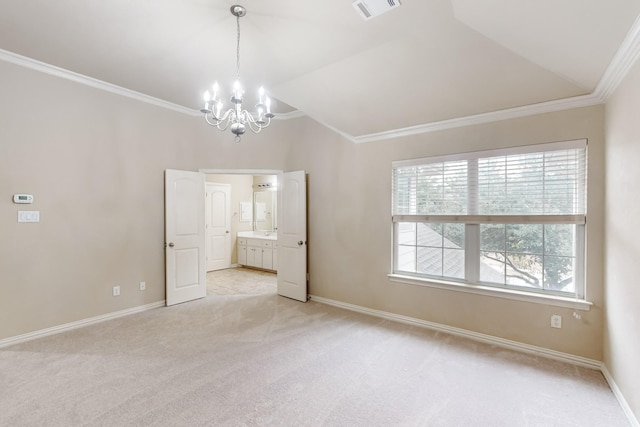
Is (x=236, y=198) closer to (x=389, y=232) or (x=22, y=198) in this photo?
(x=22, y=198)

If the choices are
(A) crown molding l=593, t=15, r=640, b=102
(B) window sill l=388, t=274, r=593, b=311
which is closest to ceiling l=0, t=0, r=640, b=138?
(A) crown molding l=593, t=15, r=640, b=102

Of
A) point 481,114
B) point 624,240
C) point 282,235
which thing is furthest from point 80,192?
point 624,240

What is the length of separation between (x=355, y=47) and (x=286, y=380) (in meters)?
2.89

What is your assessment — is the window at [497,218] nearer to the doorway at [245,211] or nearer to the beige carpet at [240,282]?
the beige carpet at [240,282]

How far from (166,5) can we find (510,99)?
305 cm

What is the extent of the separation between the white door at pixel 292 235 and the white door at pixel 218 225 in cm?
261

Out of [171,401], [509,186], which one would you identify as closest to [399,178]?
[509,186]

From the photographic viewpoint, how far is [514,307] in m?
2.99

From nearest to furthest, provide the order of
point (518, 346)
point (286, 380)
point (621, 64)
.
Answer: point (621, 64) < point (286, 380) < point (518, 346)

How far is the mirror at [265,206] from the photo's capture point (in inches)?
287

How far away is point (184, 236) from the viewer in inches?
179

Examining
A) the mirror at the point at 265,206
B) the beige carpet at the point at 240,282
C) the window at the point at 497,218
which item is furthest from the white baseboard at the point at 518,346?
the mirror at the point at 265,206

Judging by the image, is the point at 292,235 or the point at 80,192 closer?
the point at 80,192

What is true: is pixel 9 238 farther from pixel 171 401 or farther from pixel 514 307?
pixel 514 307
